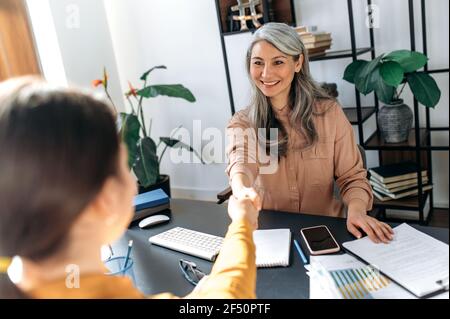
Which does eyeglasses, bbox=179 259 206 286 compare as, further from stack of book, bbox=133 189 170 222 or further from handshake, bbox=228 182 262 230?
stack of book, bbox=133 189 170 222

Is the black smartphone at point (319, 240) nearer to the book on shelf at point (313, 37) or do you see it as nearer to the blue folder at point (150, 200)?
the blue folder at point (150, 200)

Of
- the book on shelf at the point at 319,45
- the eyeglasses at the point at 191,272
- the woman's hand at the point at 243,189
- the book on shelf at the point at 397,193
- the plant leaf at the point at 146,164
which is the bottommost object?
the book on shelf at the point at 397,193

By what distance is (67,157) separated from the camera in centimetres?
42

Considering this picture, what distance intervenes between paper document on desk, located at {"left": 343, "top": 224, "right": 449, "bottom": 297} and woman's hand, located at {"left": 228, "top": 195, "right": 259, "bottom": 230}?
0.26 meters

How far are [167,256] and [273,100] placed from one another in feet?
2.52

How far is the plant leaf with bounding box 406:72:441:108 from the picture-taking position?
1826 millimetres

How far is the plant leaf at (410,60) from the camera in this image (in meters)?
1.81

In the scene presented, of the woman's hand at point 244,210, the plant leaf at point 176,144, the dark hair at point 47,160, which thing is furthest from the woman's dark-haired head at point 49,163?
the plant leaf at point 176,144

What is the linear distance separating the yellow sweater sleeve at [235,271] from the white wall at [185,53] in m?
1.92

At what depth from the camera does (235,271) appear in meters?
0.60

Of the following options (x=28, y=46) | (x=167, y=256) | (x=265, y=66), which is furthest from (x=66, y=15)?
(x=167, y=256)

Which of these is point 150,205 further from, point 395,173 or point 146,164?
point 395,173

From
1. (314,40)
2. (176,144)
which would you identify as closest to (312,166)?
(314,40)
